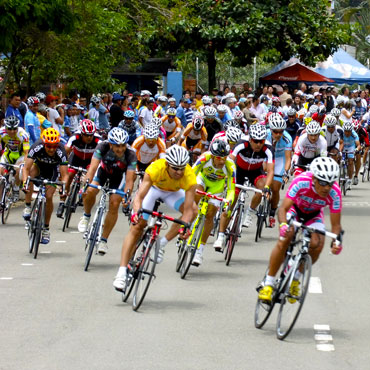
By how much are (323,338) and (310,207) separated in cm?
136

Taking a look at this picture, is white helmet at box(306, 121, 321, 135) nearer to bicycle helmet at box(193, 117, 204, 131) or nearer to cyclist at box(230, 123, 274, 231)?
cyclist at box(230, 123, 274, 231)

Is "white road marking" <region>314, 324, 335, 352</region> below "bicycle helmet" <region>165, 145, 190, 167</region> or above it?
below

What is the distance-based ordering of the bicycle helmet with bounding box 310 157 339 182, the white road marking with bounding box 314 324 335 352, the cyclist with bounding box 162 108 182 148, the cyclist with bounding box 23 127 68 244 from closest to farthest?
the white road marking with bounding box 314 324 335 352, the bicycle helmet with bounding box 310 157 339 182, the cyclist with bounding box 23 127 68 244, the cyclist with bounding box 162 108 182 148

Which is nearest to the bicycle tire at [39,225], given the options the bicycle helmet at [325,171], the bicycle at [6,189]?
the bicycle at [6,189]

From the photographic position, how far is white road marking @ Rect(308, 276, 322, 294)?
12.5 metres

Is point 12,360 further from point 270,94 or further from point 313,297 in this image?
point 270,94

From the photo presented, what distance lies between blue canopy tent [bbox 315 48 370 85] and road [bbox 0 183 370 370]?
36725mm

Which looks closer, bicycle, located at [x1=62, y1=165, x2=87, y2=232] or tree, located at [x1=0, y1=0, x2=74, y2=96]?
bicycle, located at [x1=62, y1=165, x2=87, y2=232]

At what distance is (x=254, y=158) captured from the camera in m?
16.5

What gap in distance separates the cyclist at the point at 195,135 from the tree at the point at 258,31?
61.4 feet

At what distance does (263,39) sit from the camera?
1726 inches

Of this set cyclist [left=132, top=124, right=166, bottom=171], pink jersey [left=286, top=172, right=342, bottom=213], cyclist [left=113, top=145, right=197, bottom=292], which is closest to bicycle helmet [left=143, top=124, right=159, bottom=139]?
cyclist [left=132, top=124, right=166, bottom=171]

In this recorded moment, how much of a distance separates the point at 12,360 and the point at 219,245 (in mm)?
6325

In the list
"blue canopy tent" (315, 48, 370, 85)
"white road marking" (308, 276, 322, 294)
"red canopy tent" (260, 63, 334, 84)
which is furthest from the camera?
"blue canopy tent" (315, 48, 370, 85)
